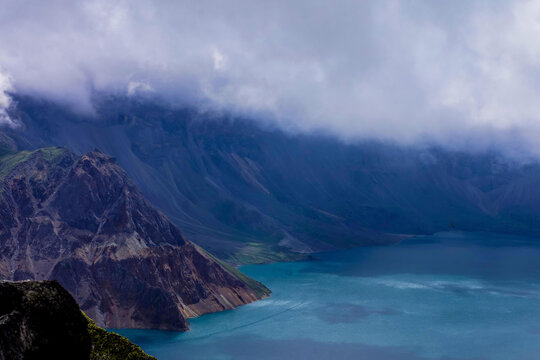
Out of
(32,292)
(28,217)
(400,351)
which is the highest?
(28,217)

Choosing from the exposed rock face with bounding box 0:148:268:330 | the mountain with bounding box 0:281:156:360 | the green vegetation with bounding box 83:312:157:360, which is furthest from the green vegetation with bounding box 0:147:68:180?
the mountain with bounding box 0:281:156:360

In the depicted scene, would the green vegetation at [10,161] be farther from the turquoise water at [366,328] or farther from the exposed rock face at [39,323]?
the exposed rock face at [39,323]

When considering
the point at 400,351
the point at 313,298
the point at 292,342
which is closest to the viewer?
the point at 400,351

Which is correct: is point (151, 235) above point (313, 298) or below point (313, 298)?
above

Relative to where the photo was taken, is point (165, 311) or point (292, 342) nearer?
point (292, 342)

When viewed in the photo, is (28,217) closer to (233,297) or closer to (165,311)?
(165,311)

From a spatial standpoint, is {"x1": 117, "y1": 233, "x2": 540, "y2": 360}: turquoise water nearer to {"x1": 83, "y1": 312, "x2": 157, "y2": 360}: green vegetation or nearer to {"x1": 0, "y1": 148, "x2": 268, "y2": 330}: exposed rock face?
{"x1": 0, "y1": 148, "x2": 268, "y2": 330}: exposed rock face

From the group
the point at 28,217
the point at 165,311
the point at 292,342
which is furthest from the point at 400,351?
the point at 28,217

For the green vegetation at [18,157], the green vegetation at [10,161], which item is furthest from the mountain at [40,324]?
the green vegetation at [18,157]
